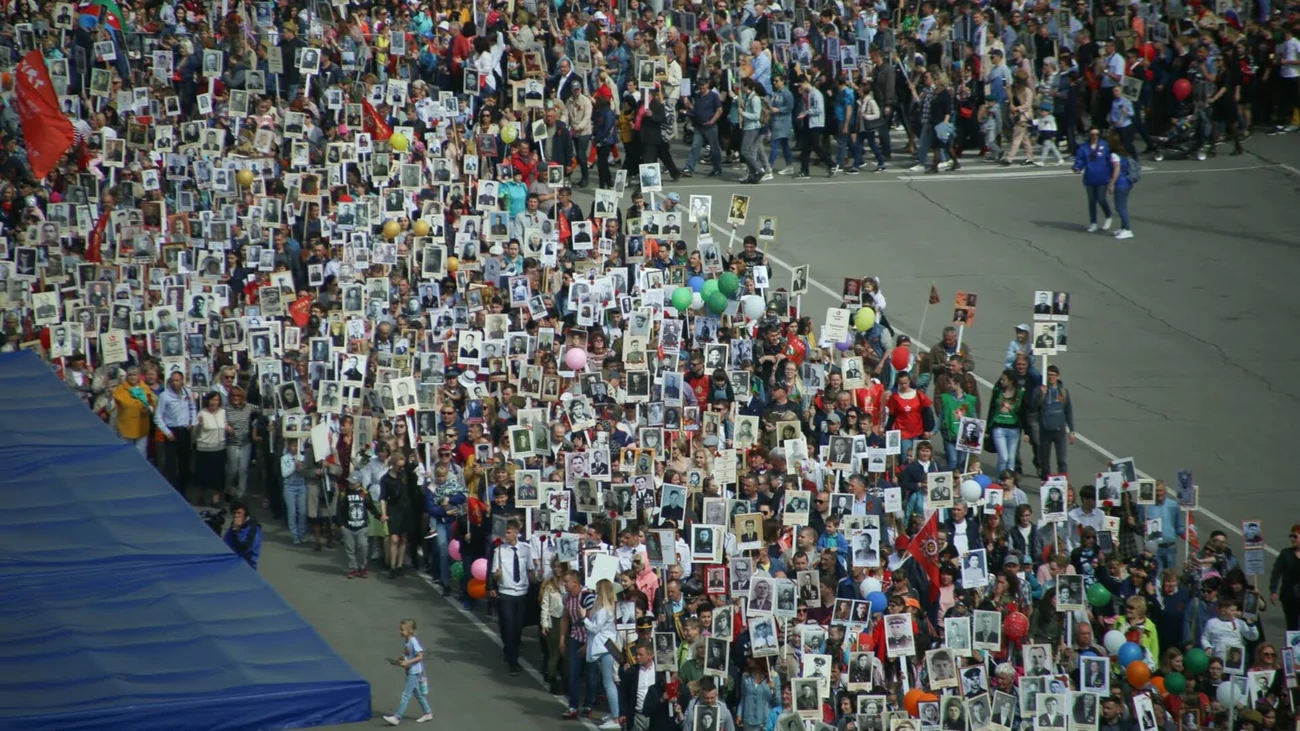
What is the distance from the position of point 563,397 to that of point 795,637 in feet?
17.6

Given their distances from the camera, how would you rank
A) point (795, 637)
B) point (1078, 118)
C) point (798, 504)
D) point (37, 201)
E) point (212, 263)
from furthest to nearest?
1. point (1078, 118)
2. point (37, 201)
3. point (212, 263)
4. point (798, 504)
5. point (795, 637)

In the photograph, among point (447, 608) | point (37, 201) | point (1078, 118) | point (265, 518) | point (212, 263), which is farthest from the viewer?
point (1078, 118)

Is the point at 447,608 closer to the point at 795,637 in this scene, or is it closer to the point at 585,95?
the point at 795,637

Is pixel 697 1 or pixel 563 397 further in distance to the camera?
pixel 697 1

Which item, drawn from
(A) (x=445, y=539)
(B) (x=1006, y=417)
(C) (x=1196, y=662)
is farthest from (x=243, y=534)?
(C) (x=1196, y=662)

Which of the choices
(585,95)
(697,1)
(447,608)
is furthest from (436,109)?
(447,608)

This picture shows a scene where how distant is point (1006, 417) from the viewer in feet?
77.4

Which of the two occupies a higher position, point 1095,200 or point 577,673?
point 1095,200

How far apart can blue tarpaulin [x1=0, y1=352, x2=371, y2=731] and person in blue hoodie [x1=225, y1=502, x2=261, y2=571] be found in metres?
1.04

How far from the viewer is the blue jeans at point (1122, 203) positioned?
1247 inches

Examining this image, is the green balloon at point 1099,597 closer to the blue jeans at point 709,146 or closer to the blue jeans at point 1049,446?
the blue jeans at point 1049,446

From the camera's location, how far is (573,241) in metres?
27.0

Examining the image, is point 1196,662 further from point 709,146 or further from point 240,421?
point 709,146

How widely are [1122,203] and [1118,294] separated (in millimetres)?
2449
